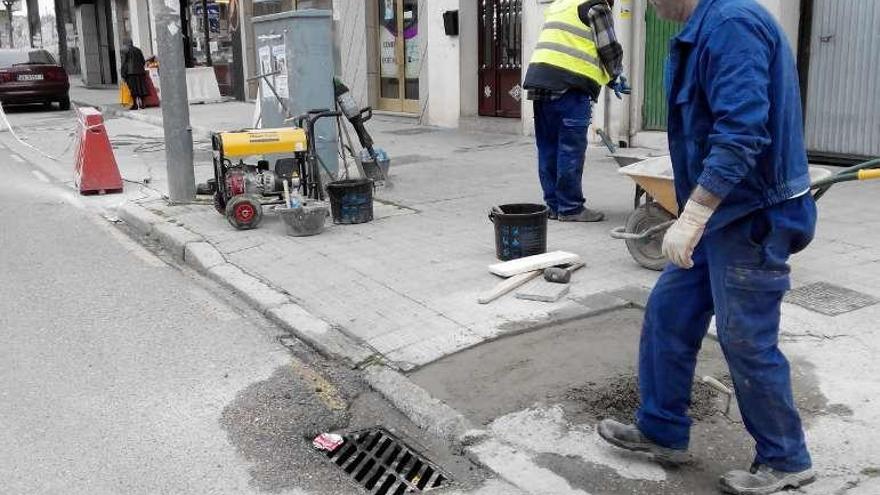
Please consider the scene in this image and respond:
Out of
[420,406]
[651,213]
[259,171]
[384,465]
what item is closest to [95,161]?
[259,171]

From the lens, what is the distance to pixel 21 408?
178 inches

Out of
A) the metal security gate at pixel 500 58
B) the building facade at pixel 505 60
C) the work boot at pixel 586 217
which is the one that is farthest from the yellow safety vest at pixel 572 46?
the metal security gate at pixel 500 58

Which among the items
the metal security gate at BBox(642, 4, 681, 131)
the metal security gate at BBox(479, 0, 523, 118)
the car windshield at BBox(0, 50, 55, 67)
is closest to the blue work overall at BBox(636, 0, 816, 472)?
the metal security gate at BBox(642, 4, 681, 131)

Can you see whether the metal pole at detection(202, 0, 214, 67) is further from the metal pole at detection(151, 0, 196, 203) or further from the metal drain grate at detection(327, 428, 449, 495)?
the metal drain grate at detection(327, 428, 449, 495)

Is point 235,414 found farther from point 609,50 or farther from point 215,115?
point 215,115

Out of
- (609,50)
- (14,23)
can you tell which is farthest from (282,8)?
(14,23)

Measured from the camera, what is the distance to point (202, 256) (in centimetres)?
745

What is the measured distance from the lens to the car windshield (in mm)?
23594

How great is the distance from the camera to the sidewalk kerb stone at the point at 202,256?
725 cm

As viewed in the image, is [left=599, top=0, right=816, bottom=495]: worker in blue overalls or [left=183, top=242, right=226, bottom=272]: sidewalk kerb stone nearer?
[left=599, top=0, right=816, bottom=495]: worker in blue overalls

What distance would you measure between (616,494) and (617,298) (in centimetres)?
234

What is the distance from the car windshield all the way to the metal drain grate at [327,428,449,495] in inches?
898

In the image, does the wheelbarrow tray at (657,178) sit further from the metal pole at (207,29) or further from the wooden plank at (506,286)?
the metal pole at (207,29)

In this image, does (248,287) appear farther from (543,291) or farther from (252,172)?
(252,172)
